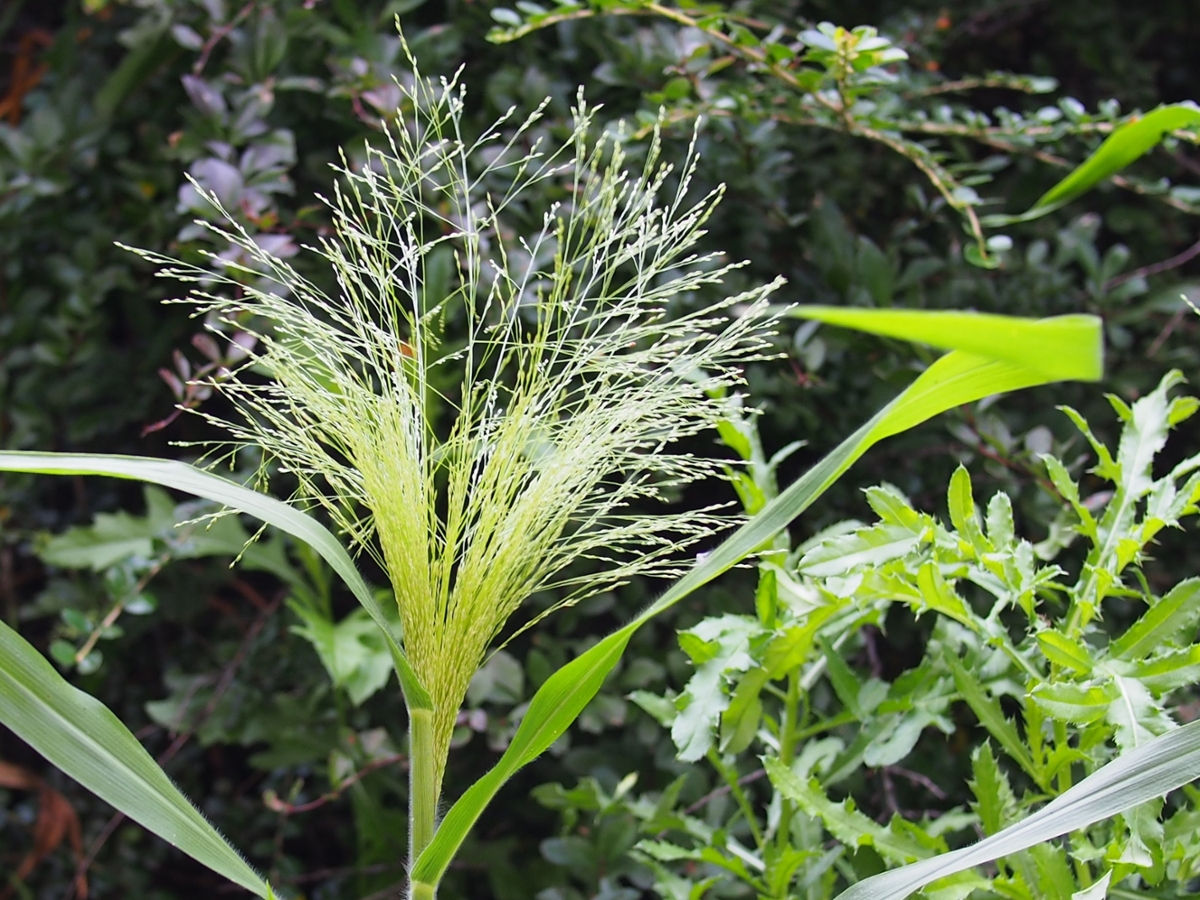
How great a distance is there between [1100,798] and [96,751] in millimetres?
573

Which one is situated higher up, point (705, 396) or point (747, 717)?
point (705, 396)

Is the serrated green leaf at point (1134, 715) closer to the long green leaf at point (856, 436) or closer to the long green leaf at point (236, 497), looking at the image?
the long green leaf at point (856, 436)

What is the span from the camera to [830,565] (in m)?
0.71

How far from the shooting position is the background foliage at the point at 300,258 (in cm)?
109

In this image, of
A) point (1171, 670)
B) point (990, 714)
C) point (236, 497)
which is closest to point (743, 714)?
point (990, 714)

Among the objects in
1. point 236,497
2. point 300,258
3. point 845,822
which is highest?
point 236,497

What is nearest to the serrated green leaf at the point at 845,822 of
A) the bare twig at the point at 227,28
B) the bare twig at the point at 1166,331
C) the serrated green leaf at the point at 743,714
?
the serrated green leaf at the point at 743,714

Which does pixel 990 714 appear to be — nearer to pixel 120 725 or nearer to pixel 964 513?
pixel 964 513

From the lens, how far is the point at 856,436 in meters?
0.57

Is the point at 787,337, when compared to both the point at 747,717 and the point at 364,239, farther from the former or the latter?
the point at 364,239

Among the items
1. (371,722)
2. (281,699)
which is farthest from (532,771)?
(281,699)

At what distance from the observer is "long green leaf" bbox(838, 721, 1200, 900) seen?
0.56m

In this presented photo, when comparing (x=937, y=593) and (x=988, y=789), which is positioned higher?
(x=937, y=593)

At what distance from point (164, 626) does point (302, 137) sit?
69cm
